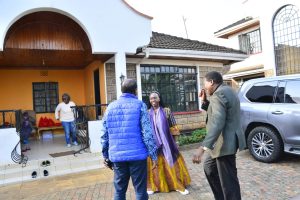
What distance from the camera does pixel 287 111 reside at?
6703 millimetres

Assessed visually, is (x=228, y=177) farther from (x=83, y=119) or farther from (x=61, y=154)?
(x=83, y=119)

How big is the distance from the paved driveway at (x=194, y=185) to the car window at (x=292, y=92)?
147 centimetres

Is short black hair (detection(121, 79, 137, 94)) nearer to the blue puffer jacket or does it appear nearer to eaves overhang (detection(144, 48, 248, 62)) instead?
the blue puffer jacket

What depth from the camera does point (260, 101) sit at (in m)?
7.39

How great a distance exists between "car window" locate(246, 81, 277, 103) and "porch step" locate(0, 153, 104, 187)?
425 centimetres

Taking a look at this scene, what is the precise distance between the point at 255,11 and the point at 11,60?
51.5 feet

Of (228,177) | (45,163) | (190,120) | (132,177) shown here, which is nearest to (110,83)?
(45,163)

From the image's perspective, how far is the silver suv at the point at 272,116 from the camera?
6648 mm

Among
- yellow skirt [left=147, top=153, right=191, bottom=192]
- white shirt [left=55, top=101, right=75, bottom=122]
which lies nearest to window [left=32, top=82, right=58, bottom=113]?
white shirt [left=55, top=101, right=75, bottom=122]

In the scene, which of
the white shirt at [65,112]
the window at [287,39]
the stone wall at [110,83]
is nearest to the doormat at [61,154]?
the white shirt at [65,112]

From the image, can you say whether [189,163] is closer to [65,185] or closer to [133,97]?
[65,185]

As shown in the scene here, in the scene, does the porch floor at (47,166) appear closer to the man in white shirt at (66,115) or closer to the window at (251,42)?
the man in white shirt at (66,115)

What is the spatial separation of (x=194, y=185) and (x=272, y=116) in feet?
8.57

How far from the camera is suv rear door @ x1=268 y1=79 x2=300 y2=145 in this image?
6.55m
